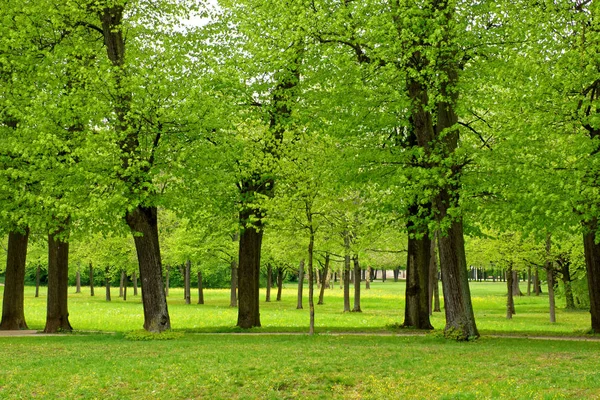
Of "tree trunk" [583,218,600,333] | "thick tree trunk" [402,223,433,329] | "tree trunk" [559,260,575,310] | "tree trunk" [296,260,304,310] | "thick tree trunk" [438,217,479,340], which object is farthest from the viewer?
"tree trunk" [296,260,304,310]

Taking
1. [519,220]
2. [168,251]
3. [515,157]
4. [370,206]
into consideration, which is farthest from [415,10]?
[168,251]

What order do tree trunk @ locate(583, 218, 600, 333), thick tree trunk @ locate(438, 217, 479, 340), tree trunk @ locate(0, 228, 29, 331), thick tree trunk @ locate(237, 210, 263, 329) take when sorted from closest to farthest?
thick tree trunk @ locate(438, 217, 479, 340)
tree trunk @ locate(583, 218, 600, 333)
thick tree trunk @ locate(237, 210, 263, 329)
tree trunk @ locate(0, 228, 29, 331)

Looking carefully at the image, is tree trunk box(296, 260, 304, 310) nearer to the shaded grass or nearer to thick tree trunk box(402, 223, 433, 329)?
thick tree trunk box(402, 223, 433, 329)

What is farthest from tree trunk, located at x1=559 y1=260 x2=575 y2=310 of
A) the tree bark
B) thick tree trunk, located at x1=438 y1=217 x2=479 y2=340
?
thick tree trunk, located at x1=438 y1=217 x2=479 y2=340

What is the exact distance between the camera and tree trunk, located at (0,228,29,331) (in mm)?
26688

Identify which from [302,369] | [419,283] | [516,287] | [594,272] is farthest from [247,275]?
[516,287]

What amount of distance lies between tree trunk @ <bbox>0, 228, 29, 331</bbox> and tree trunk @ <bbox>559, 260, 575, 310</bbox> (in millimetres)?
31724

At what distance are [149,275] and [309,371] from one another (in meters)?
9.60

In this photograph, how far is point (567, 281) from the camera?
42656mm

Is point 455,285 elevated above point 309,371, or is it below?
above

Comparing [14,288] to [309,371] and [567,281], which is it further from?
[567,281]

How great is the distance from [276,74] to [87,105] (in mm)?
6911

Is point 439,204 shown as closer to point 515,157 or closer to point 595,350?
point 515,157

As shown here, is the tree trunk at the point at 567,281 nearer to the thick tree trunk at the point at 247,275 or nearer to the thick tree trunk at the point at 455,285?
the thick tree trunk at the point at 455,285
